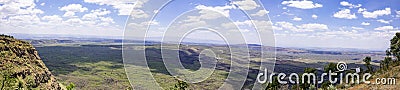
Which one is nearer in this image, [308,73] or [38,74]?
[308,73]

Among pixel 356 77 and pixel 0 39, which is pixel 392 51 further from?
pixel 0 39

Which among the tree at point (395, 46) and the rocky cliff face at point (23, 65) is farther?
the rocky cliff face at point (23, 65)

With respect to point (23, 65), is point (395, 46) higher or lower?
higher

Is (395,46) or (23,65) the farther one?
(23,65)

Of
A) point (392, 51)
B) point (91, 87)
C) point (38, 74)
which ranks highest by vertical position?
point (392, 51)

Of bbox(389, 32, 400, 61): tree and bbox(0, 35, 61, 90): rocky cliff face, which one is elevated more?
bbox(389, 32, 400, 61): tree

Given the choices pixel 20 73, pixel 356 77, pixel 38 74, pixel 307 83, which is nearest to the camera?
pixel 356 77

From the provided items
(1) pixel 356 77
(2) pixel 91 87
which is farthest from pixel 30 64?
(1) pixel 356 77

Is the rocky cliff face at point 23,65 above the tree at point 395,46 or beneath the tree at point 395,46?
beneath
